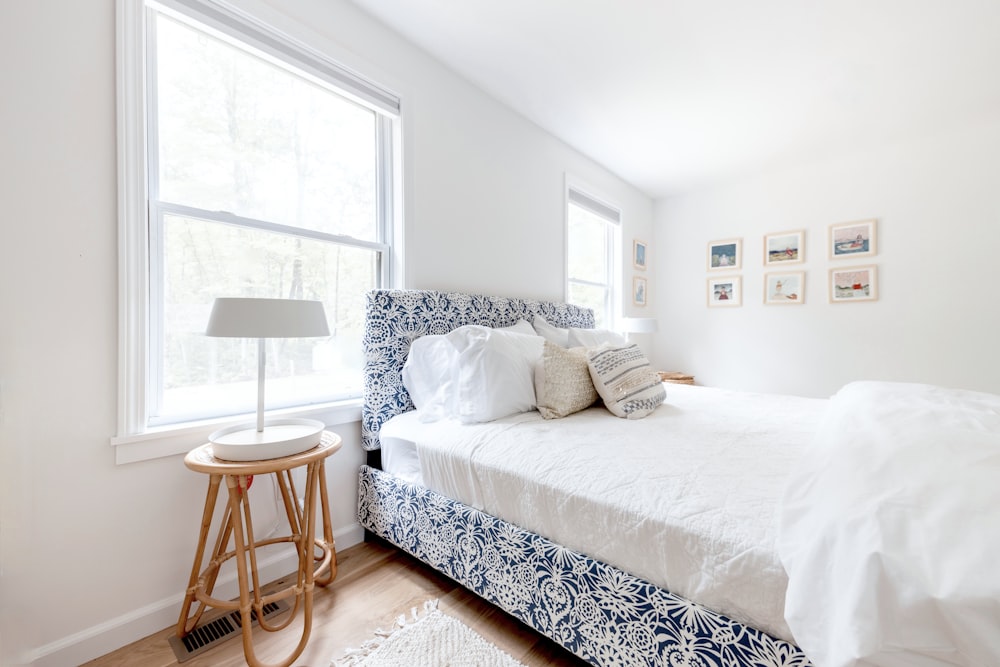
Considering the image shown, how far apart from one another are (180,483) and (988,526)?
6.88 ft

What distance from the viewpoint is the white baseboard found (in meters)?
1.19

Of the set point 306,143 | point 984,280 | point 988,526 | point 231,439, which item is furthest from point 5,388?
point 984,280

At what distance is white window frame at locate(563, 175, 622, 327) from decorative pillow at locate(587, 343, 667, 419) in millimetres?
1523

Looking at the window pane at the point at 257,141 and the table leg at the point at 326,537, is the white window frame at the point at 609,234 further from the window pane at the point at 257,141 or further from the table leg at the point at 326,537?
the table leg at the point at 326,537

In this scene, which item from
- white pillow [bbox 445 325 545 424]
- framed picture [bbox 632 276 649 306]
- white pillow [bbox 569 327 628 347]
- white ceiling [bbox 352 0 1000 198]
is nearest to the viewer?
white pillow [bbox 445 325 545 424]

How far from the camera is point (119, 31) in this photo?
1325mm

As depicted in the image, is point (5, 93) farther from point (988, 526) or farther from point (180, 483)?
point (988, 526)

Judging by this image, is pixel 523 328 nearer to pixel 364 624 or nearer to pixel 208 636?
pixel 364 624

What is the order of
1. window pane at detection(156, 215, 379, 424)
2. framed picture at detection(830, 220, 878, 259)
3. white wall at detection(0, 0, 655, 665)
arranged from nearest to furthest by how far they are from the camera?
white wall at detection(0, 0, 655, 665) < window pane at detection(156, 215, 379, 424) < framed picture at detection(830, 220, 878, 259)

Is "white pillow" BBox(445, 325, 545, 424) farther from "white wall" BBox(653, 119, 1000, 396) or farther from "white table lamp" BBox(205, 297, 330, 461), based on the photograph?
"white wall" BBox(653, 119, 1000, 396)

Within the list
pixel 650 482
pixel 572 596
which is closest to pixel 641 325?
pixel 650 482

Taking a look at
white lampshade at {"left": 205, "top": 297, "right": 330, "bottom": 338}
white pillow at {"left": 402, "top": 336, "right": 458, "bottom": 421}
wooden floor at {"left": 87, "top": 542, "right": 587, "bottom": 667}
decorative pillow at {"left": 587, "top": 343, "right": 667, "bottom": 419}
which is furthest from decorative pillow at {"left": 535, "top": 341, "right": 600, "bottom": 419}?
white lampshade at {"left": 205, "top": 297, "right": 330, "bottom": 338}

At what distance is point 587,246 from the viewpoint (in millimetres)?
3920

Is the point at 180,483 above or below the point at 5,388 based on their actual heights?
below
